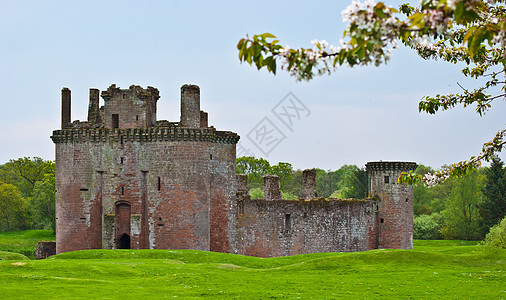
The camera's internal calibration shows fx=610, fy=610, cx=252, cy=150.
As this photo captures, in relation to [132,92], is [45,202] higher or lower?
lower

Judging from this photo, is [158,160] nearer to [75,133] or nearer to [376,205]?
[75,133]

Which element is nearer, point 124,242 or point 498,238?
point 124,242

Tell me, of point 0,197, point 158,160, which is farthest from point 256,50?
point 0,197

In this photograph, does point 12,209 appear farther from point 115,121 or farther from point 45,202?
point 115,121

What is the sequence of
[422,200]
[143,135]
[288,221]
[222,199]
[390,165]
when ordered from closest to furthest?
1. [143,135]
2. [222,199]
3. [288,221]
4. [390,165]
5. [422,200]

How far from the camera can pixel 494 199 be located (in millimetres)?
77938

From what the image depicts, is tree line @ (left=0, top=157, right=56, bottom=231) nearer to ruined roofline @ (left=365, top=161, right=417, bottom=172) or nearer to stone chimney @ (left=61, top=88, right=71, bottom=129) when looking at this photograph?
stone chimney @ (left=61, top=88, right=71, bottom=129)

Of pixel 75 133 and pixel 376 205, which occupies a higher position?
pixel 75 133

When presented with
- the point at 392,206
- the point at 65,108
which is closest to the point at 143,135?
the point at 65,108

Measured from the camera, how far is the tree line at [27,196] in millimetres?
83312

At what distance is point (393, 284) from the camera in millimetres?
25141

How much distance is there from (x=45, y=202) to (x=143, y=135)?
48098mm

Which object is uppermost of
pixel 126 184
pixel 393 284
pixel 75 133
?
pixel 75 133

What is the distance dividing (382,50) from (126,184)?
3407 cm
